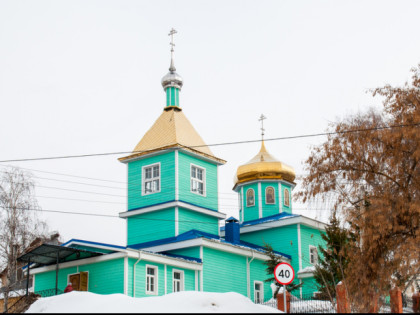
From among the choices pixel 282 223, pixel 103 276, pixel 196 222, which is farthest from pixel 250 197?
pixel 103 276

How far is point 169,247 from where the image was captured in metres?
27.2

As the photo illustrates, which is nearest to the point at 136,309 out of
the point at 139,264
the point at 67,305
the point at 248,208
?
the point at 67,305

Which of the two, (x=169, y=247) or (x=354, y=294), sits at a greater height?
(x=169, y=247)

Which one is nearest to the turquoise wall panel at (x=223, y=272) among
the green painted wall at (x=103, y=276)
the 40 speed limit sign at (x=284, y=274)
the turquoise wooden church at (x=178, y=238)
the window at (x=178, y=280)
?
the turquoise wooden church at (x=178, y=238)

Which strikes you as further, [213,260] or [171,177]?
[171,177]

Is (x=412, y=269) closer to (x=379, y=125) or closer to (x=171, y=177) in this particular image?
(x=379, y=125)

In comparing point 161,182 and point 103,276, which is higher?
point 161,182

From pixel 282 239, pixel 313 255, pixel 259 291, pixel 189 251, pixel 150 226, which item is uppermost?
pixel 150 226

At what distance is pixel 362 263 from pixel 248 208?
17.7m

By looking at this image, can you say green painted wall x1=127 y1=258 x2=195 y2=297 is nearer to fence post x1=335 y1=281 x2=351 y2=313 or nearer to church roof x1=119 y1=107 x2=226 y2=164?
church roof x1=119 y1=107 x2=226 y2=164

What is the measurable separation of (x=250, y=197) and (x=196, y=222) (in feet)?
26.2

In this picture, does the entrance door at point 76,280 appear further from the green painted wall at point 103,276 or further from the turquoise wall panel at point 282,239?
the turquoise wall panel at point 282,239

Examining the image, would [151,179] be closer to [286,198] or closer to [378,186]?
[286,198]

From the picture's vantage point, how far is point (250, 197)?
3688 centimetres
